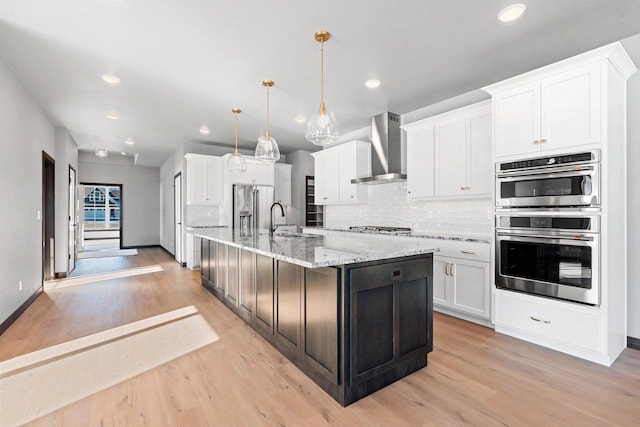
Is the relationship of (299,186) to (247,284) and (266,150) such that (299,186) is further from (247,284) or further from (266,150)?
(247,284)

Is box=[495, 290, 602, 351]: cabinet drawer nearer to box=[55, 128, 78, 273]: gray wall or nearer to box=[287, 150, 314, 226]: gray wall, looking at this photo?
box=[287, 150, 314, 226]: gray wall

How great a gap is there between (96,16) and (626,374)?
15.8 feet

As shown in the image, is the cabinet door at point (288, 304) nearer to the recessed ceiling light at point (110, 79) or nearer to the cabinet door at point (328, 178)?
the recessed ceiling light at point (110, 79)

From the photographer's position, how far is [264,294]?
9.20 ft

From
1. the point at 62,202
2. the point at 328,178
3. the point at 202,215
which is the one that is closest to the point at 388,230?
the point at 328,178

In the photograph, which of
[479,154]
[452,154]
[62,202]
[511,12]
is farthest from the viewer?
[62,202]

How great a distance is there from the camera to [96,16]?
2.42 metres

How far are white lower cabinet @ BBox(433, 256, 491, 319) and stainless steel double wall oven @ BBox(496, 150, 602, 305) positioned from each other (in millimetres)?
263

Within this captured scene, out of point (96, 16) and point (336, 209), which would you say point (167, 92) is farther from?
point (336, 209)

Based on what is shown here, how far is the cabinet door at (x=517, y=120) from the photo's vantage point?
8.97ft

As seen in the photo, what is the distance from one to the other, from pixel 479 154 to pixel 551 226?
1165 mm

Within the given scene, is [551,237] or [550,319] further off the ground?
[551,237]

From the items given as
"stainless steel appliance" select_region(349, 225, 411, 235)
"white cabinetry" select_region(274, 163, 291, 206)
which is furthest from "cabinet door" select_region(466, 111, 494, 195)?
"white cabinetry" select_region(274, 163, 291, 206)

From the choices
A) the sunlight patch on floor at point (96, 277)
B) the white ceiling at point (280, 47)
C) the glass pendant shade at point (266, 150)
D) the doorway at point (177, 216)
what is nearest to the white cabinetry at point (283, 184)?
the doorway at point (177, 216)
